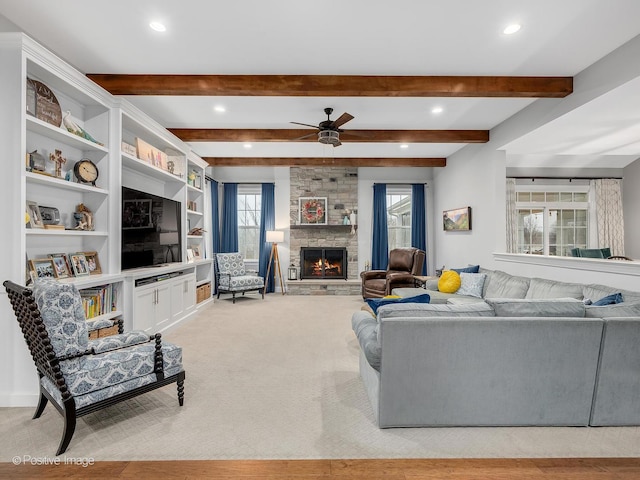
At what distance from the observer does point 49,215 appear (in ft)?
9.54

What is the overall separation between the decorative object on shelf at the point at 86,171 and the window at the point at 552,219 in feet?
23.5

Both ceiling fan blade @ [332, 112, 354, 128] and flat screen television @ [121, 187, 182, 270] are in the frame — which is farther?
ceiling fan blade @ [332, 112, 354, 128]

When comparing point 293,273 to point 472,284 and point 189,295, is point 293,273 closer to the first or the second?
point 189,295

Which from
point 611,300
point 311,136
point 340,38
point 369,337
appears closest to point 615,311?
point 611,300

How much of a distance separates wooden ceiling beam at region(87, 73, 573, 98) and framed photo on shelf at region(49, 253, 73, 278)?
177cm

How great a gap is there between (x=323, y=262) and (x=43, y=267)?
5.32 metres

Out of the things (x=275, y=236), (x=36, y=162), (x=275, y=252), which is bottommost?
(x=275, y=252)

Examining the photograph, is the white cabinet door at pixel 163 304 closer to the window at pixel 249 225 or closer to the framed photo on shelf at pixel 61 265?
the framed photo on shelf at pixel 61 265

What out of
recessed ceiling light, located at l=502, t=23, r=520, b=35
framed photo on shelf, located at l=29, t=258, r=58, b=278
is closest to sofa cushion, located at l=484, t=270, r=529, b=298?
recessed ceiling light, located at l=502, t=23, r=520, b=35

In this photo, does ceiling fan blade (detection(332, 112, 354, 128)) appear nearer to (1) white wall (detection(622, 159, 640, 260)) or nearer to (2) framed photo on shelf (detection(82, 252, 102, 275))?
(2) framed photo on shelf (detection(82, 252, 102, 275))

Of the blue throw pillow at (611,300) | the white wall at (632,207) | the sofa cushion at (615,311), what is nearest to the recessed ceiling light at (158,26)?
the sofa cushion at (615,311)

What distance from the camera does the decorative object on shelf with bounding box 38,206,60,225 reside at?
2859mm

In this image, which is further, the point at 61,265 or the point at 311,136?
the point at 311,136

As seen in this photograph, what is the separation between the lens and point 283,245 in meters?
7.62
